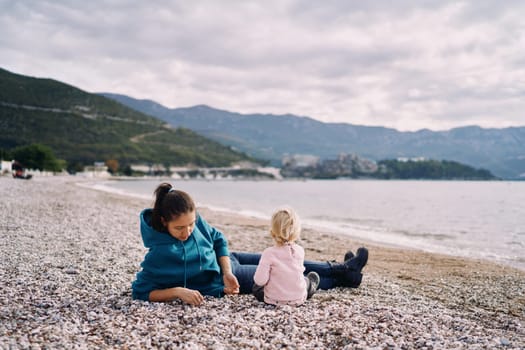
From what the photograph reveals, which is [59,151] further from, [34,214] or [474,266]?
[474,266]

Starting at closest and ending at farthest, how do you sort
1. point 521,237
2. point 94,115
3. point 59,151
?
1. point 521,237
2. point 59,151
3. point 94,115

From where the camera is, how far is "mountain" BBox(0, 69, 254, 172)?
99.8 metres

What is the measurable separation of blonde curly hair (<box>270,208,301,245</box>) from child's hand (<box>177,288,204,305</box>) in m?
1.16

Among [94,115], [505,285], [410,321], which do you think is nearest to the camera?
[410,321]

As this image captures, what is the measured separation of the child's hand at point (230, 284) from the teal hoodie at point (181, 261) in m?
0.11

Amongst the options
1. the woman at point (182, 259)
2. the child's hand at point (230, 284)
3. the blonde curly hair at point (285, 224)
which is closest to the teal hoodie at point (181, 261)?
the woman at point (182, 259)

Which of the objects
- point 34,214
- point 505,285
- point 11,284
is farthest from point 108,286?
point 34,214

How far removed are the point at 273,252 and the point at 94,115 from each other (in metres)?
136

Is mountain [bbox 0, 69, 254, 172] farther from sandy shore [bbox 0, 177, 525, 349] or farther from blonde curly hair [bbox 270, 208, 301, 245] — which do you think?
blonde curly hair [bbox 270, 208, 301, 245]

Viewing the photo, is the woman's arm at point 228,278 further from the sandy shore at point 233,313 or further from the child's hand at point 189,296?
the child's hand at point 189,296

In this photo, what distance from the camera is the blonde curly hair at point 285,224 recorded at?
4.75 meters

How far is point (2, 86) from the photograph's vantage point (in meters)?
110

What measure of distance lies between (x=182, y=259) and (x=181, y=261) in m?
0.04

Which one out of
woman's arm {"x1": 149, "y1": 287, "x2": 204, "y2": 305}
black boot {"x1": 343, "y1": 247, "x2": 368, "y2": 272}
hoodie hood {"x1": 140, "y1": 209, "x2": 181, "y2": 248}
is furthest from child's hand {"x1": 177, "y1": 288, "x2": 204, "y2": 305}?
black boot {"x1": 343, "y1": 247, "x2": 368, "y2": 272}
